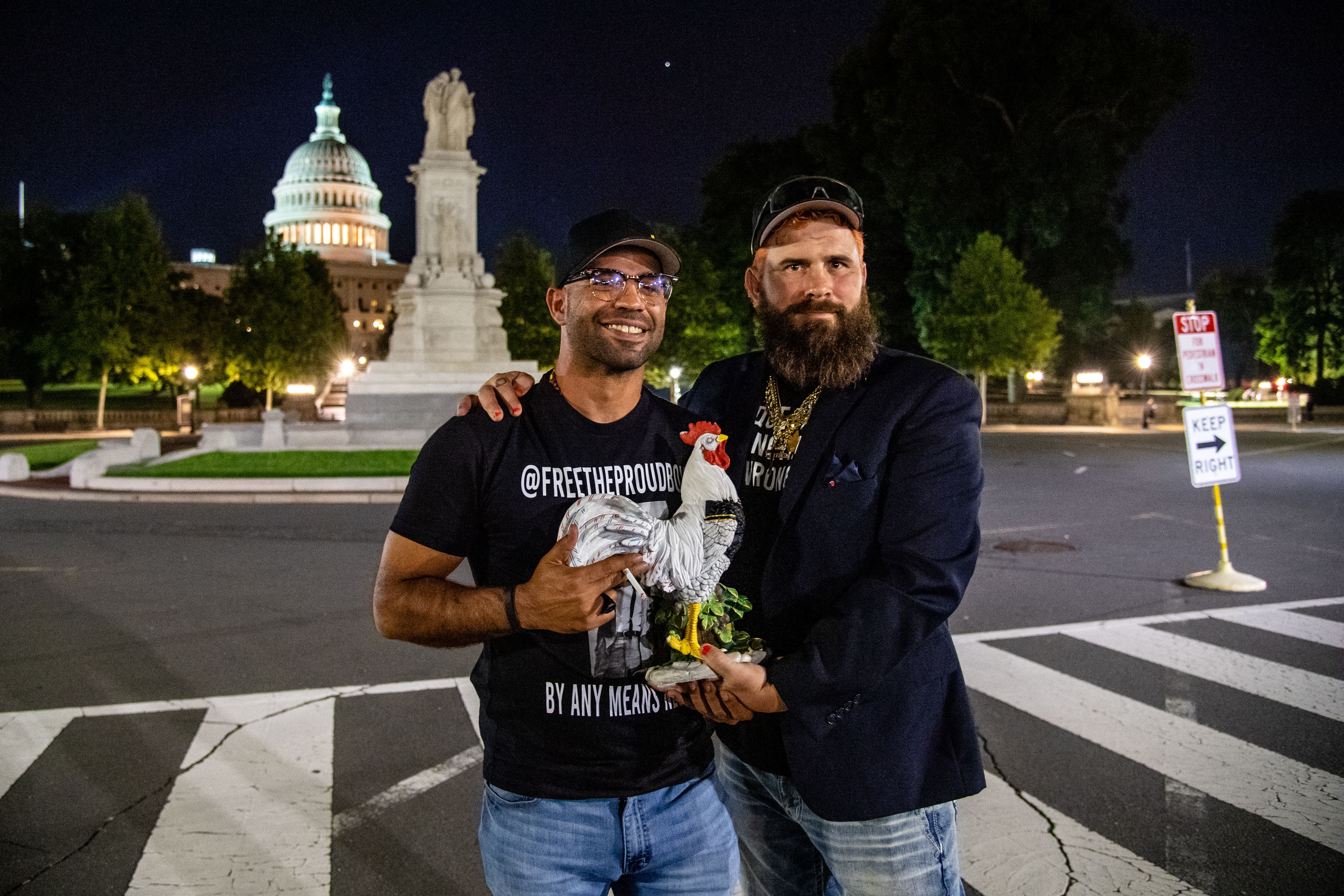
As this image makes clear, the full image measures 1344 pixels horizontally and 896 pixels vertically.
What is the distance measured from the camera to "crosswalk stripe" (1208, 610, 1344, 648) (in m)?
7.77

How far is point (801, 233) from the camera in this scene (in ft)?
9.05

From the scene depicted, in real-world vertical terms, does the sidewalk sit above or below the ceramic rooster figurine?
below

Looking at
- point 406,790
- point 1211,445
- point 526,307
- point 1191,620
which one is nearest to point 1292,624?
point 1191,620

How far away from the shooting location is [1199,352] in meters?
10.3

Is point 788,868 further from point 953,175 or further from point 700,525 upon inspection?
point 953,175

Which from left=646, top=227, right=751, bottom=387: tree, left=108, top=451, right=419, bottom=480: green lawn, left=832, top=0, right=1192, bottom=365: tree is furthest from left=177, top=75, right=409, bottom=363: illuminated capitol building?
left=108, top=451, right=419, bottom=480: green lawn

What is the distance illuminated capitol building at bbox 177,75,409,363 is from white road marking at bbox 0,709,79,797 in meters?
126

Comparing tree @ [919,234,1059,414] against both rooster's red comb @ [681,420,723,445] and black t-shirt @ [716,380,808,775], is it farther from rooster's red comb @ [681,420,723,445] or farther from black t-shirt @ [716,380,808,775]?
rooster's red comb @ [681,420,723,445]

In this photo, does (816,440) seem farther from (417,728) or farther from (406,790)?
(417,728)

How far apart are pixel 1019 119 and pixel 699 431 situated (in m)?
47.9

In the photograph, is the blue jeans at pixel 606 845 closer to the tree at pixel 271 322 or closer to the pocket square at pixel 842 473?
the pocket square at pixel 842 473

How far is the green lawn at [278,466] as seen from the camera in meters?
18.8

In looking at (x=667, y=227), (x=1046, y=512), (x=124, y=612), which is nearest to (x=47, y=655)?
(x=124, y=612)

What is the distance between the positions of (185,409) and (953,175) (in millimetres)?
33549
